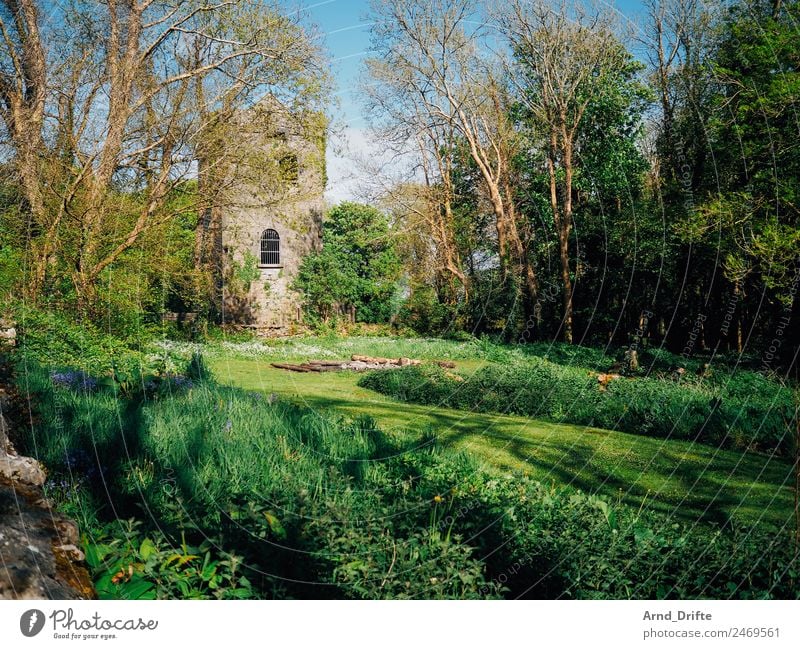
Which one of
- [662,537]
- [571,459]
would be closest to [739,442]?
[571,459]

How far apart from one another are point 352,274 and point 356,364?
3.38 metres

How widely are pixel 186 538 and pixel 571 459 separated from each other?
360 centimetres

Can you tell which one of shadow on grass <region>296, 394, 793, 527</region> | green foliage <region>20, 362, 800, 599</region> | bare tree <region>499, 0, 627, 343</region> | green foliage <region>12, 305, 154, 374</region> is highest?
bare tree <region>499, 0, 627, 343</region>

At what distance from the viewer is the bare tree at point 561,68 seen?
10.3 meters

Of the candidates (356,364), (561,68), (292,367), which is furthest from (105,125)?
(561,68)

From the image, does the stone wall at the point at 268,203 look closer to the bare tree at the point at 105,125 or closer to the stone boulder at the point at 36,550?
the bare tree at the point at 105,125

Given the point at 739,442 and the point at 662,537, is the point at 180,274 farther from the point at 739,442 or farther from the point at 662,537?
the point at 739,442

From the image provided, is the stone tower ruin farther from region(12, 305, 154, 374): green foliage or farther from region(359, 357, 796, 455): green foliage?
region(359, 357, 796, 455): green foliage

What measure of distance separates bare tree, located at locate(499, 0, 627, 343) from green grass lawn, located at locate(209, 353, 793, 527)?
5177mm

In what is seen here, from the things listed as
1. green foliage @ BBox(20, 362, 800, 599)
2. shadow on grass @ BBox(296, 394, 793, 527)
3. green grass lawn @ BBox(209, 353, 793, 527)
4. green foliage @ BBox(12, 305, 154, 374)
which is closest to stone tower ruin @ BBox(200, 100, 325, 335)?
green grass lawn @ BBox(209, 353, 793, 527)

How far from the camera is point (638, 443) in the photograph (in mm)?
6430

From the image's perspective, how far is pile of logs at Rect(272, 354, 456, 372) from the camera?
8.07 meters

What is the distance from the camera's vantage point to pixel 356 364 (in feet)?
31.4

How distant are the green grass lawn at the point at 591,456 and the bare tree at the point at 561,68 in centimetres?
518
